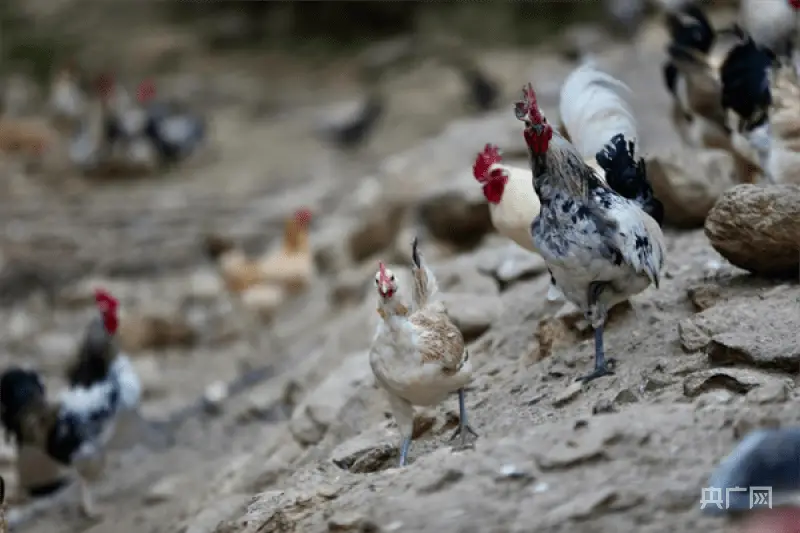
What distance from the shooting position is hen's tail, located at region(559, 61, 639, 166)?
15.2 feet

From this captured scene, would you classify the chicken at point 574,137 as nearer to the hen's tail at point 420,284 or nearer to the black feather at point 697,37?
the hen's tail at point 420,284

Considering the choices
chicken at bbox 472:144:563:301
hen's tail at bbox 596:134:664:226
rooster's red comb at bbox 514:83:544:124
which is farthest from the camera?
chicken at bbox 472:144:563:301

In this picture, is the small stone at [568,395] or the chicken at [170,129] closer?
the small stone at [568,395]

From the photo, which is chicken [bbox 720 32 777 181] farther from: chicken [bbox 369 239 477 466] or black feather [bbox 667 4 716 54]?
chicken [bbox 369 239 477 466]

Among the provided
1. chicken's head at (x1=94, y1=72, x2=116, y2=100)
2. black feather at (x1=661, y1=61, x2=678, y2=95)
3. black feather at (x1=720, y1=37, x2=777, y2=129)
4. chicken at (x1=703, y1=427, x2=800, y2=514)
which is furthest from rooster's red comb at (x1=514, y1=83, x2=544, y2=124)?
chicken's head at (x1=94, y1=72, x2=116, y2=100)

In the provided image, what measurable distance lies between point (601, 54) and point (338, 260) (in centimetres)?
507

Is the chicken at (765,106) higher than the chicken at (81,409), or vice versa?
the chicken at (765,106)

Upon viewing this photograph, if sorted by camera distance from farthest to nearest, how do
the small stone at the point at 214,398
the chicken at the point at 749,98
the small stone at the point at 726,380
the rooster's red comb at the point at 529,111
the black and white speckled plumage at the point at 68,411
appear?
the small stone at the point at 214,398, the black and white speckled plumage at the point at 68,411, the chicken at the point at 749,98, the rooster's red comb at the point at 529,111, the small stone at the point at 726,380

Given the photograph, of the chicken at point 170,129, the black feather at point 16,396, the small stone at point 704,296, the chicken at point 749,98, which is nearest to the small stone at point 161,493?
the black feather at point 16,396

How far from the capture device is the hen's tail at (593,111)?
Result: 463cm

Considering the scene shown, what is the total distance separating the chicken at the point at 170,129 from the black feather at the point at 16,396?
8.23 meters

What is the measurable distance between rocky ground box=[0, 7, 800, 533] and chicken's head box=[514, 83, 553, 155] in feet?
2.97

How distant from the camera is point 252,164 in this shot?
47.5ft

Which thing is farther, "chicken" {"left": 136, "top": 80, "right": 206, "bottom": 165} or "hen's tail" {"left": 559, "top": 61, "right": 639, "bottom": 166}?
"chicken" {"left": 136, "top": 80, "right": 206, "bottom": 165}
